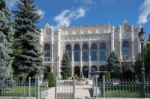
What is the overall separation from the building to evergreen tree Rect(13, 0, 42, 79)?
38850 millimetres

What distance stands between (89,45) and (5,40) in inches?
2000

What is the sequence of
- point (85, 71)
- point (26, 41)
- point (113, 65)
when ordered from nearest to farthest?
point (26, 41) → point (113, 65) → point (85, 71)

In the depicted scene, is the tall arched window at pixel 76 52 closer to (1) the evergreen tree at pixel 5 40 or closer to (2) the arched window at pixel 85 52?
(2) the arched window at pixel 85 52

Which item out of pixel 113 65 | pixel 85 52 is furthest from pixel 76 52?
pixel 113 65

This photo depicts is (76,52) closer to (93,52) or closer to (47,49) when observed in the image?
(93,52)

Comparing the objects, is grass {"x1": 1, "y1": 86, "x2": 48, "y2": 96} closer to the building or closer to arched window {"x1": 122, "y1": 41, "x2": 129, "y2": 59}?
the building

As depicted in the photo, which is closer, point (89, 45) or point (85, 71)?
point (89, 45)

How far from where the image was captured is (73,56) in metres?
70.5

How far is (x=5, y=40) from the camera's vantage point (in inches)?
763

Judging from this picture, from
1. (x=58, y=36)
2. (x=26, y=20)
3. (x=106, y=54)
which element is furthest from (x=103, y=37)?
(x=26, y=20)

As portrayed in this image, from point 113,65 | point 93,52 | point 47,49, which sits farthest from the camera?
point 47,49

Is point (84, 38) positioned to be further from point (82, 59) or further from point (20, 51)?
point (20, 51)

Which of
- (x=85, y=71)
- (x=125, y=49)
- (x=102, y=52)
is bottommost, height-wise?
(x=85, y=71)

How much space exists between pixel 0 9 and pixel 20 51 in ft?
27.2
